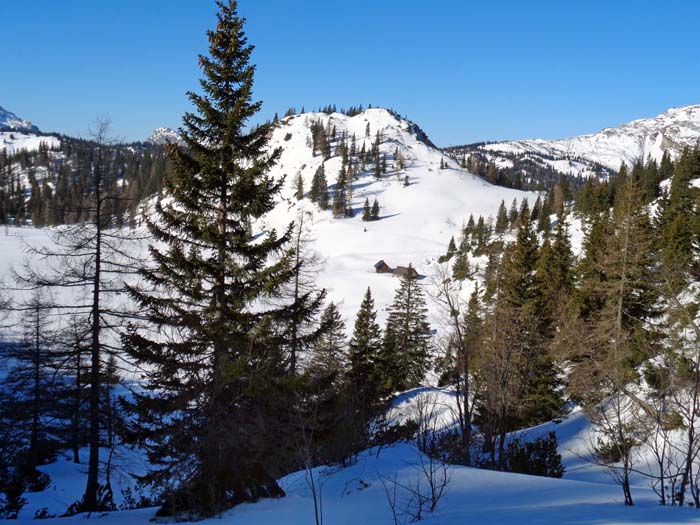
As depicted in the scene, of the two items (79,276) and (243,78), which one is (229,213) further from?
(79,276)

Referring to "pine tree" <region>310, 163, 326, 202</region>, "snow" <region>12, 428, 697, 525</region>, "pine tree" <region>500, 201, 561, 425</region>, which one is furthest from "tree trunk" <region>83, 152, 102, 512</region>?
"pine tree" <region>310, 163, 326, 202</region>

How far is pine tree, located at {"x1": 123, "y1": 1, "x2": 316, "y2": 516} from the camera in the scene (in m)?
9.34

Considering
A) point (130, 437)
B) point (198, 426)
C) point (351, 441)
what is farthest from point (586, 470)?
point (130, 437)

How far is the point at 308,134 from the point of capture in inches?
6796

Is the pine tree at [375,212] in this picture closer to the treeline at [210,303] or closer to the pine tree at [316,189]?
the pine tree at [316,189]

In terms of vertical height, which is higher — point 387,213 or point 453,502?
point 387,213

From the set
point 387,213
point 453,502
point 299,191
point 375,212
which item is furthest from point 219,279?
point 299,191

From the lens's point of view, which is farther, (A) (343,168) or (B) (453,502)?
(A) (343,168)

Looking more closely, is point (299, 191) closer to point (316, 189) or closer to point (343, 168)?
point (316, 189)

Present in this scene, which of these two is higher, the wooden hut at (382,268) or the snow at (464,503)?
the wooden hut at (382,268)

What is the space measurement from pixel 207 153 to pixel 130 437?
271 inches

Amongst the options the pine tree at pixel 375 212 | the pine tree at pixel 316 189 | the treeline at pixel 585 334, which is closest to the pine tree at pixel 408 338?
the treeline at pixel 585 334

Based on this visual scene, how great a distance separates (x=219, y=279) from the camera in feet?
33.8

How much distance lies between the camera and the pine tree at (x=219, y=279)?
9336 millimetres
